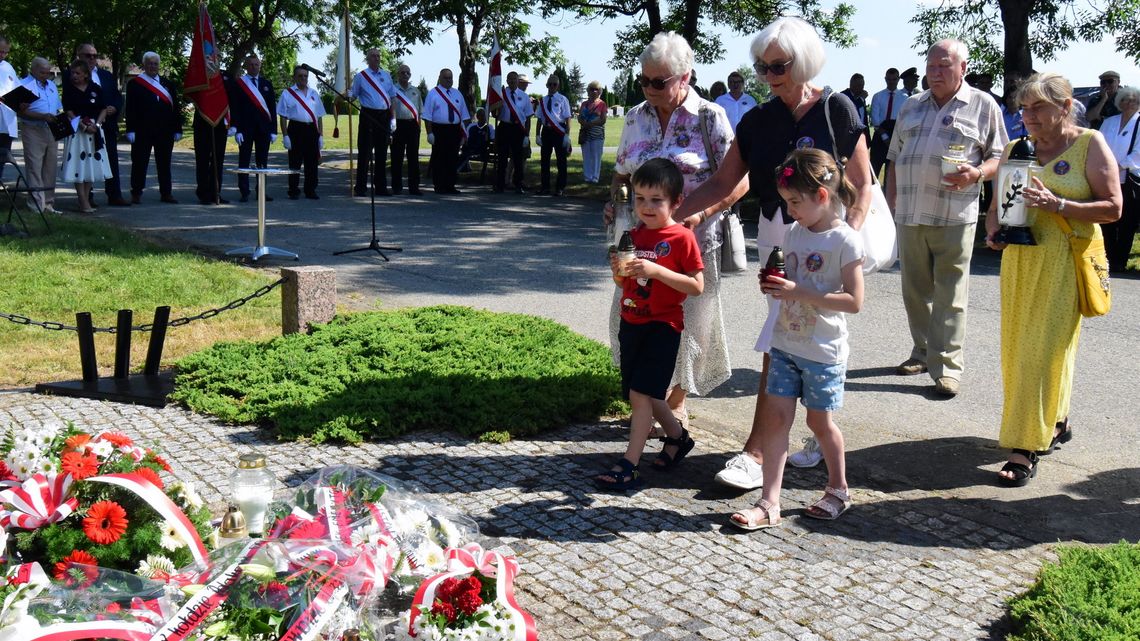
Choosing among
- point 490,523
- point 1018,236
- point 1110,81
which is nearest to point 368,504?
point 490,523

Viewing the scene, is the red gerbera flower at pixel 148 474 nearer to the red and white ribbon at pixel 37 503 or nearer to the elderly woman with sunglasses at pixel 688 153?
the red and white ribbon at pixel 37 503

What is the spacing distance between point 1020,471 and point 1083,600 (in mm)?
1620

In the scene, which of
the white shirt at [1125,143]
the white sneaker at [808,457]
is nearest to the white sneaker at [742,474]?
Answer: the white sneaker at [808,457]

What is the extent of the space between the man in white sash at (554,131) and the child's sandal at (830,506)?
1459 centimetres

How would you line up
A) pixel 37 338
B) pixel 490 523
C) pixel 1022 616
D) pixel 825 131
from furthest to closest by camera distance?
pixel 37 338 → pixel 825 131 → pixel 490 523 → pixel 1022 616

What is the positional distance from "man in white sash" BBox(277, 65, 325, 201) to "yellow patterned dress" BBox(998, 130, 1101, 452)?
13129 millimetres

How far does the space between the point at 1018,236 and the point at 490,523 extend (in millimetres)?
2801

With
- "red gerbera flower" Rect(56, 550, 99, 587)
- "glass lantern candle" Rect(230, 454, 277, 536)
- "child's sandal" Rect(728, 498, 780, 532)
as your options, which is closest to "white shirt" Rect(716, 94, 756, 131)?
"child's sandal" Rect(728, 498, 780, 532)

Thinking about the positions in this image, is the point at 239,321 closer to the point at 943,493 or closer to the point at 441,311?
the point at 441,311

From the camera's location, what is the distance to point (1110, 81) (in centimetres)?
1344

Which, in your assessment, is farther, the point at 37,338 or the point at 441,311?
the point at 441,311

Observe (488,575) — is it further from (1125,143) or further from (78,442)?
(1125,143)

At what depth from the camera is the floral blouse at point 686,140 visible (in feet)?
17.7

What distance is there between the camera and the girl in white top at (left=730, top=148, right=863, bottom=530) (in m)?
4.39
